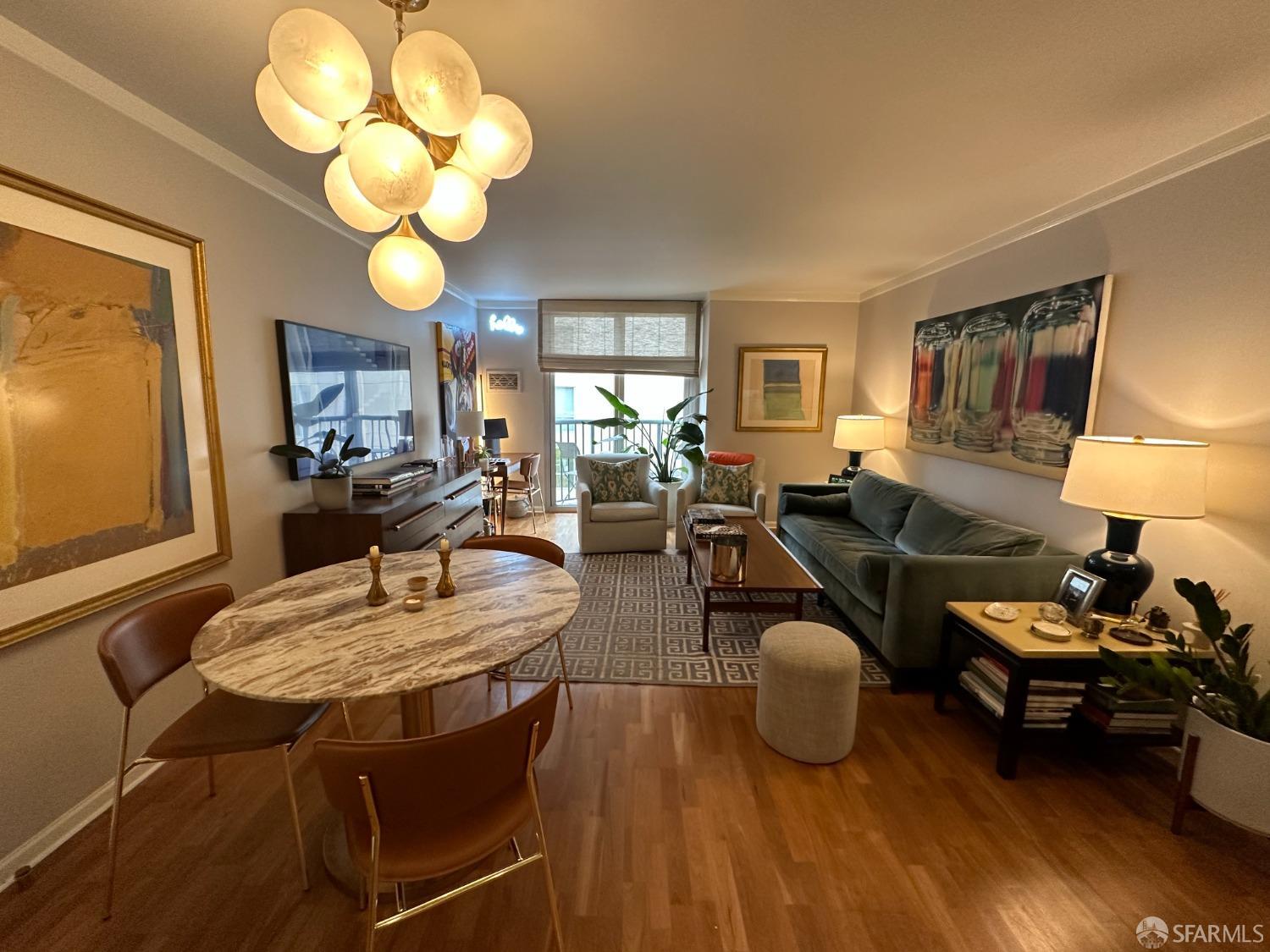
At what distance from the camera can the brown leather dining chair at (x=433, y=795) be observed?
1003mm

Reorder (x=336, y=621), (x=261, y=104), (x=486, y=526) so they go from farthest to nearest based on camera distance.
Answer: (x=486, y=526) → (x=336, y=621) → (x=261, y=104)

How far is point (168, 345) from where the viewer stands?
1930 millimetres

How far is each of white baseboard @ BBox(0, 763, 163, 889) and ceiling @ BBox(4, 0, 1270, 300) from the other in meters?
2.42

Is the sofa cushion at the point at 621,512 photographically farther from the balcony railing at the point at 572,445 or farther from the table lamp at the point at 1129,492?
the table lamp at the point at 1129,492

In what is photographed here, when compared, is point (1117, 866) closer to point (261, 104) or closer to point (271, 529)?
point (261, 104)

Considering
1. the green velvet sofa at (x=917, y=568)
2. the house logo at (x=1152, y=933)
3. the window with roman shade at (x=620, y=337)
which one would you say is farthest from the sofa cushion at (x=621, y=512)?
the house logo at (x=1152, y=933)

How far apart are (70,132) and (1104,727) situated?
4.29 metres

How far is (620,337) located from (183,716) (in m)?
4.94

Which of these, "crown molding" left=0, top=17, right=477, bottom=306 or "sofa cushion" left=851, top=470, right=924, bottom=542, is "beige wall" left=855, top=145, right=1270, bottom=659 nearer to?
"sofa cushion" left=851, top=470, right=924, bottom=542

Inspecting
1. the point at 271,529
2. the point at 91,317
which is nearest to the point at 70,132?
the point at 91,317

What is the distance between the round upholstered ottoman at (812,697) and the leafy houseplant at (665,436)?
2.96 metres

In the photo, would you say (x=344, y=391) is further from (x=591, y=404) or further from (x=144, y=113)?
(x=591, y=404)

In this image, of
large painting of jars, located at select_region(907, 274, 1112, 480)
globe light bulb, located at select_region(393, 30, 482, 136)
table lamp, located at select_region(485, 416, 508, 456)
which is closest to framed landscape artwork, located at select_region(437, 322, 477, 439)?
table lamp, located at select_region(485, 416, 508, 456)

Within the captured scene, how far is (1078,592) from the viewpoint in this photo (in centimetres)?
210
